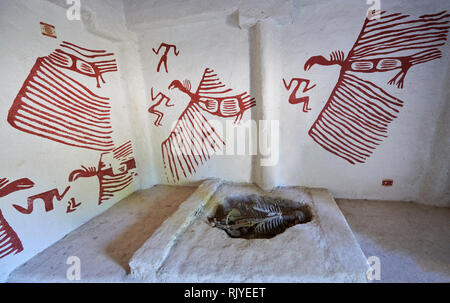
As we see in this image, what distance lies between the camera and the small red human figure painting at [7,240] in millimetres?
1528

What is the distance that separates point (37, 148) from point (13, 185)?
1.17 feet

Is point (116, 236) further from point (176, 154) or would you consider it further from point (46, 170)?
point (176, 154)

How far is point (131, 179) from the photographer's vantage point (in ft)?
9.45

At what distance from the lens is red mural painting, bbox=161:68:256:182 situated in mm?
2623

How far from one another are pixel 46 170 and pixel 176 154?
1.50m

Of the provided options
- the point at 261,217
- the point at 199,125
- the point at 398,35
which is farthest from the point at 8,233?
the point at 398,35

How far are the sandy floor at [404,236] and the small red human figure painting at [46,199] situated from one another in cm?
292

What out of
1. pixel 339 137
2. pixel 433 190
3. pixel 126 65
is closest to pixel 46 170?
pixel 126 65

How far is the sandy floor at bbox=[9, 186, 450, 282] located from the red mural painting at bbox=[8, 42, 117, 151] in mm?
982

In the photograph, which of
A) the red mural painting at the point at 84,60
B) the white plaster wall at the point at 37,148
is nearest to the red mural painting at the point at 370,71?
the red mural painting at the point at 84,60

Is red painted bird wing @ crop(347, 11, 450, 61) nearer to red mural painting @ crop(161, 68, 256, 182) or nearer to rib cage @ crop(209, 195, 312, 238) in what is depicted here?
red mural painting @ crop(161, 68, 256, 182)

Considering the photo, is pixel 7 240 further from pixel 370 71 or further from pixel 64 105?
pixel 370 71
